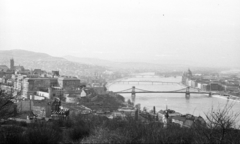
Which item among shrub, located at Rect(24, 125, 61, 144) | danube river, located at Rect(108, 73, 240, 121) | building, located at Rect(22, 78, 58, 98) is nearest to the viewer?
shrub, located at Rect(24, 125, 61, 144)

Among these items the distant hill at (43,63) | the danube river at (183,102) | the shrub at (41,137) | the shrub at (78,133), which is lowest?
the danube river at (183,102)

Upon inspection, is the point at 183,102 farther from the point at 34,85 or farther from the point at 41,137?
the point at 41,137

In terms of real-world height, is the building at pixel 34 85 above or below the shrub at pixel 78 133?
above

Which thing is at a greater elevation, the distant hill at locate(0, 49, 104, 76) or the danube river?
the distant hill at locate(0, 49, 104, 76)

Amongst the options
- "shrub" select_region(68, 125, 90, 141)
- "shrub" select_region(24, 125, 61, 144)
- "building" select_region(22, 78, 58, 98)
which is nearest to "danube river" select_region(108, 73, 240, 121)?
"building" select_region(22, 78, 58, 98)

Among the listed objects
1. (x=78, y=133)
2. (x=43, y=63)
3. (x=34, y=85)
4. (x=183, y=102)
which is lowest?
A: (x=183, y=102)

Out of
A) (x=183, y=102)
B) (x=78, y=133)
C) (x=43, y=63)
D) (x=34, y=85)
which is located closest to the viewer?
(x=78, y=133)

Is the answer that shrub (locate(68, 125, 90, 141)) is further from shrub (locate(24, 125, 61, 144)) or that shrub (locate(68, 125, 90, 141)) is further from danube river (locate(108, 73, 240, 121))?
danube river (locate(108, 73, 240, 121))

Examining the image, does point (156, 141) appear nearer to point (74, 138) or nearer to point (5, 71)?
point (74, 138)

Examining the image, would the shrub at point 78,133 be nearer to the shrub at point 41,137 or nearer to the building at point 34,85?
the shrub at point 41,137

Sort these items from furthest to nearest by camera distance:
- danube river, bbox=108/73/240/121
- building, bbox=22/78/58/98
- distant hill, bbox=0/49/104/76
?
distant hill, bbox=0/49/104/76 → building, bbox=22/78/58/98 → danube river, bbox=108/73/240/121

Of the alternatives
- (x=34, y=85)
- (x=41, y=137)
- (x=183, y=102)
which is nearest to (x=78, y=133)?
(x=41, y=137)

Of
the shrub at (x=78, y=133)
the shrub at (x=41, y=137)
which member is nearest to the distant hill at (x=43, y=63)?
the shrub at (x=78, y=133)
